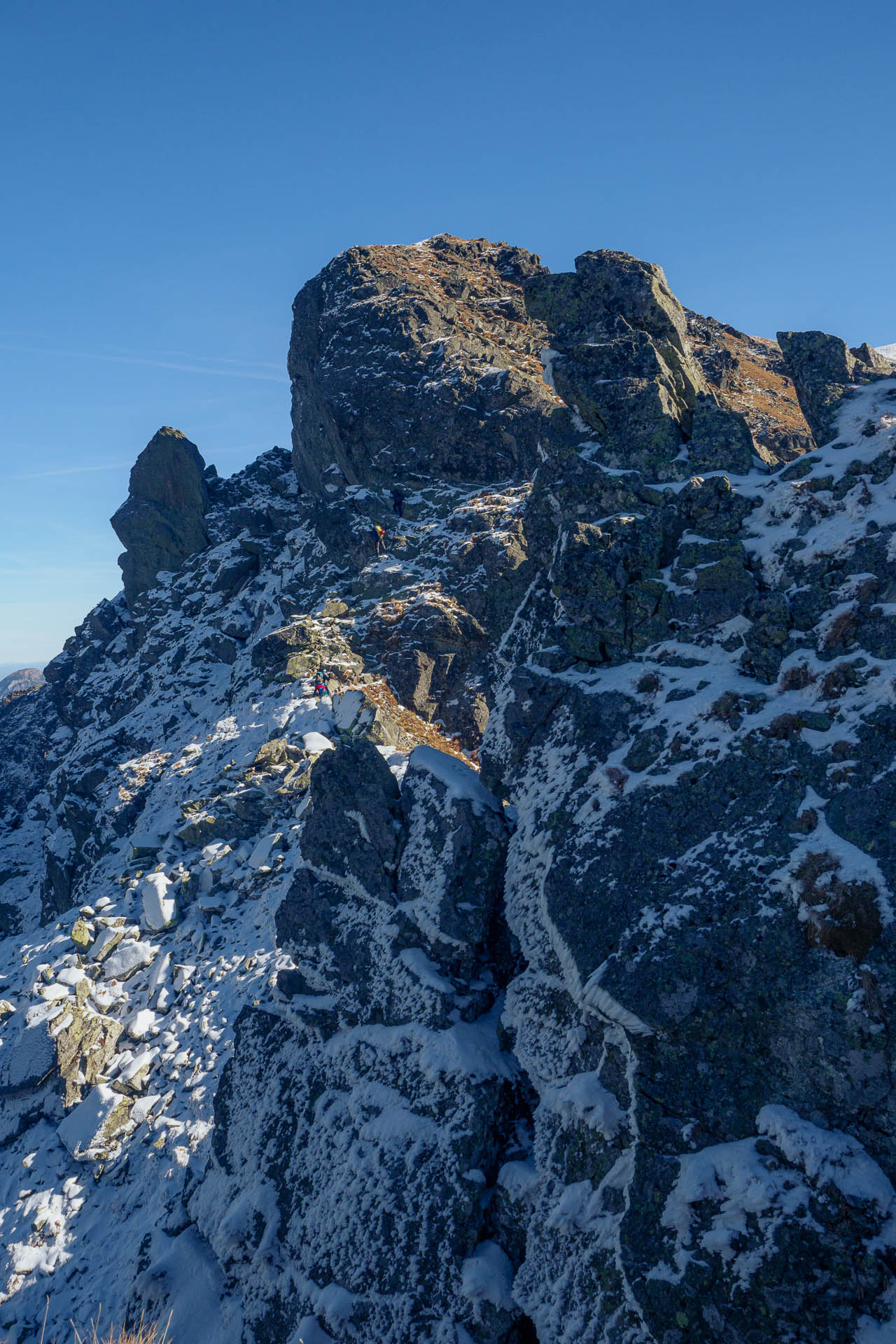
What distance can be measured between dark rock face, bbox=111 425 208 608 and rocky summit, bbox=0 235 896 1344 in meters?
34.1

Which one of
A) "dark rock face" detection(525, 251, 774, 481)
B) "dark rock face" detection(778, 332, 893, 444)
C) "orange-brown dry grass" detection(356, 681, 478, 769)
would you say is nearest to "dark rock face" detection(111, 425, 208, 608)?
"orange-brown dry grass" detection(356, 681, 478, 769)

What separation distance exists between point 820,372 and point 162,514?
5189 centimetres

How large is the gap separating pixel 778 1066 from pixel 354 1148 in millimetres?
7835

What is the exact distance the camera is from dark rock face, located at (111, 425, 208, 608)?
56.3 meters

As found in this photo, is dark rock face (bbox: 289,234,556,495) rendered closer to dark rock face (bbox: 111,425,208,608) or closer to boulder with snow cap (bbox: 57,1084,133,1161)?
dark rock face (bbox: 111,425,208,608)

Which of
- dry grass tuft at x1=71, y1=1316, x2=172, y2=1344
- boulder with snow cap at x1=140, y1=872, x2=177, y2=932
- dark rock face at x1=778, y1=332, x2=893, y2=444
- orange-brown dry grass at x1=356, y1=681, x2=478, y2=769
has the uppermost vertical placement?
dark rock face at x1=778, y1=332, x2=893, y2=444

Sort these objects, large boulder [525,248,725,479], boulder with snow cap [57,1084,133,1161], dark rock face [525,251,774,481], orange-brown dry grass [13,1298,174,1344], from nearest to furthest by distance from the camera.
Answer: orange-brown dry grass [13,1298,174,1344]
dark rock face [525,251,774,481]
large boulder [525,248,725,479]
boulder with snow cap [57,1084,133,1161]

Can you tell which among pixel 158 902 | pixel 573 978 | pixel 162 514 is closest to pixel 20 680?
pixel 162 514

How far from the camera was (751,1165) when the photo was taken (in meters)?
7.99

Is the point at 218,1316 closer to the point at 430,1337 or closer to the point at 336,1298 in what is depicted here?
the point at 336,1298

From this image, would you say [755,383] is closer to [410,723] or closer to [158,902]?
[410,723]

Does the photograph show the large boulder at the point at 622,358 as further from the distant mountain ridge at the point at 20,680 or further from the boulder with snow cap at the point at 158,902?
the distant mountain ridge at the point at 20,680

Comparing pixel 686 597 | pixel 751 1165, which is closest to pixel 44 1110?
pixel 751 1165

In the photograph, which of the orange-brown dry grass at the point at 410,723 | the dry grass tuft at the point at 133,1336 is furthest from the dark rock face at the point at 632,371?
the orange-brown dry grass at the point at 410,723
